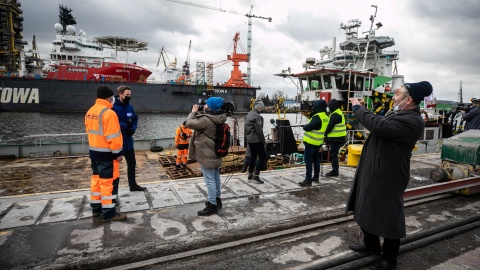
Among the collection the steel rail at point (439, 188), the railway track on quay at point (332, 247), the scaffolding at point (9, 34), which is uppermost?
the scaffolding at point (9, 34)

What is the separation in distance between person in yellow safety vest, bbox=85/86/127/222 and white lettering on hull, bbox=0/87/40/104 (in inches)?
1705

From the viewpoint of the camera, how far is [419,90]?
227cm

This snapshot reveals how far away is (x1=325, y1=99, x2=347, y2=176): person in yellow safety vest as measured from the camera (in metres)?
5.50

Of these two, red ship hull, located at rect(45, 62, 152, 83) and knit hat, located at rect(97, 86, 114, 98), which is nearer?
knit hat, located at rect(97, 86, 114, 98)

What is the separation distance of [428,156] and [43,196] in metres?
10.3

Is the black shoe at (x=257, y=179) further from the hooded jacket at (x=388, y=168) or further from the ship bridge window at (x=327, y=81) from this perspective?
the ship bridge window at (x=327, y=81)

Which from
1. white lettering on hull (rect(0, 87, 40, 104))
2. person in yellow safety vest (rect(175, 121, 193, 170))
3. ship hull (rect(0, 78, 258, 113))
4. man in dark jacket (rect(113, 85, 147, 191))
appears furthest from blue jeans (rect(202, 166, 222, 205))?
white lettering on hull (rect(0, 87, 40, 104))

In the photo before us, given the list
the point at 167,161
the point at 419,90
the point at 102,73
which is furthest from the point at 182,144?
the point at 102,73

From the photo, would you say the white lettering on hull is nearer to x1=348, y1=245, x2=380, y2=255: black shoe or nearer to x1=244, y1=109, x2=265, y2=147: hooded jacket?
x1=244, y1=109, x2=265, y2=147: hooded jacket

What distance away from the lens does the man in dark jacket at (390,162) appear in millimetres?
2221

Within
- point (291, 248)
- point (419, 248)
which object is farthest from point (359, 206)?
point (419, 248)

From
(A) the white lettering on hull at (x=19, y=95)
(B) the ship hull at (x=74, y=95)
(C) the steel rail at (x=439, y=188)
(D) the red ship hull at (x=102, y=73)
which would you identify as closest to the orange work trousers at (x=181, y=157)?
(C) the steel rail at (x=439, y=188)

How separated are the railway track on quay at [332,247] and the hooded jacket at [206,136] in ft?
3.69

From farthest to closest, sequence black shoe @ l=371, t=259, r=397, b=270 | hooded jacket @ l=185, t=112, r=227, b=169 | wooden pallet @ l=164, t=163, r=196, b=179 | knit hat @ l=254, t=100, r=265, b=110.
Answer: wooden pallet @ l=164, t=163, r=196, b=179
knit hat @ l=254, t=100, r=265, b=110
hooded jacket @ l=185, t=112, r=227, b=169
black shoe @ l=371, t=259, r=397, b=270
